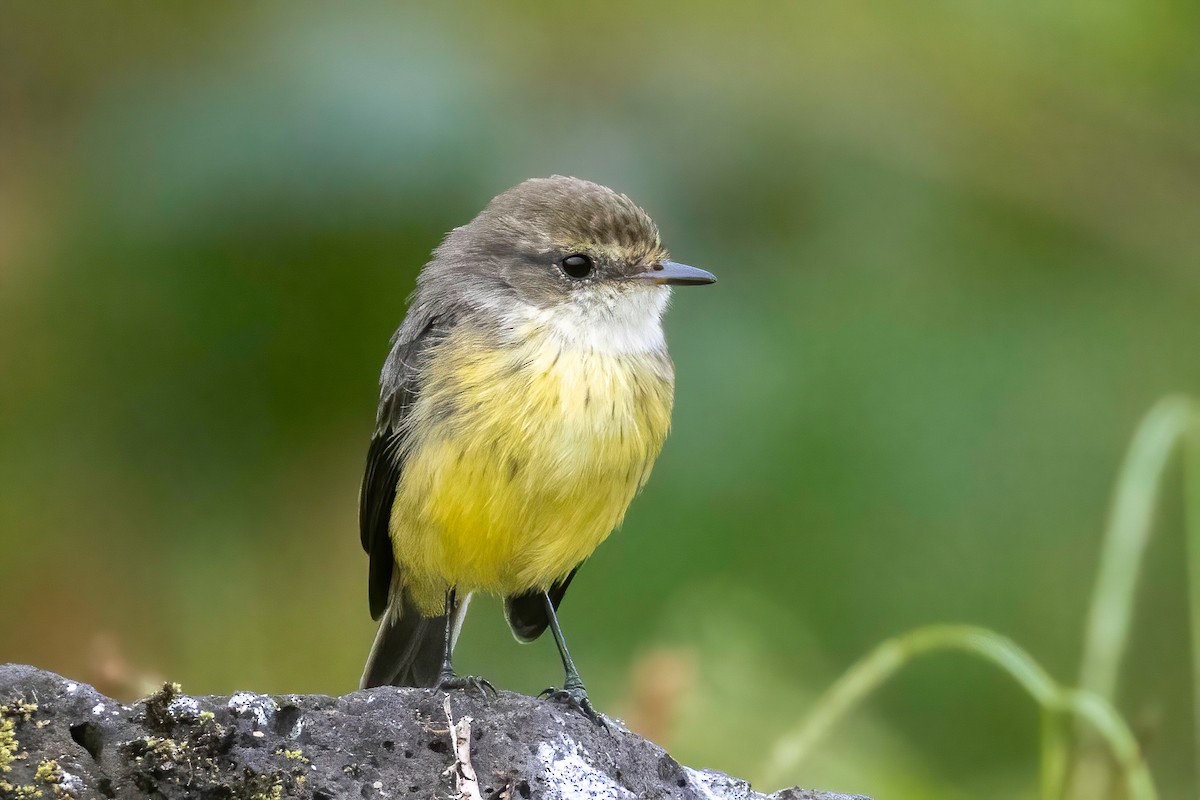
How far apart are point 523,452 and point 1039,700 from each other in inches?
60.0

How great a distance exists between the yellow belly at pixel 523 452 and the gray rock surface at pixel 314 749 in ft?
2.32

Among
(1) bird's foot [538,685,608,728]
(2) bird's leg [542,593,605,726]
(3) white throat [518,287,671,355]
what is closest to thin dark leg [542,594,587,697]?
(2) bird's leg [542,593,605,726]

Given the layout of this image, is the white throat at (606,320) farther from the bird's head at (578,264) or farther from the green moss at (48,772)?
the green moss at (48,772)

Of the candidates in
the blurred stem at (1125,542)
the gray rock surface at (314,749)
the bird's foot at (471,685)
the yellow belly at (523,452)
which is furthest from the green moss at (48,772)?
the blurred stem at (1125,542)

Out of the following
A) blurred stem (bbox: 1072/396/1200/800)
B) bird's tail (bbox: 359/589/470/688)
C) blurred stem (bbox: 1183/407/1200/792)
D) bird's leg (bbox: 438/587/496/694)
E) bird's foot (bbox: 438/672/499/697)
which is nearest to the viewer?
bird's foot (bbox: 438/672/499/697)

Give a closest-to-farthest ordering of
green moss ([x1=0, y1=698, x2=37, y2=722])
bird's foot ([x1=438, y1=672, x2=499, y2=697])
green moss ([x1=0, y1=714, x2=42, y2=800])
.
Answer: green moss ([x1=0, y1=714, x2=42, y2=800]) → green moss ([x1=0, y1=698, x2=37, y2=722]) → bird's foot ([x1=438, y1=672, x2=499, y2=697])

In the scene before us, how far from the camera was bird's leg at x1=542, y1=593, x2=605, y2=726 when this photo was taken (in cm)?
388

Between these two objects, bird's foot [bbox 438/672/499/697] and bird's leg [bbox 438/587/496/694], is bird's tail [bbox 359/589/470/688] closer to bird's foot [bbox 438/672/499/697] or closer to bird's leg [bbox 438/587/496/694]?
bird's leg [bbox 438/587/496/694]

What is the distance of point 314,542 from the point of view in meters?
5.78

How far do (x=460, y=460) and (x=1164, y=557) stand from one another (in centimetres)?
312

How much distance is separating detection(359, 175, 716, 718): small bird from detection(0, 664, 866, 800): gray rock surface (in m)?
0.43

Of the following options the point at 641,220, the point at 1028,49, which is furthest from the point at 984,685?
the point at 1028,49

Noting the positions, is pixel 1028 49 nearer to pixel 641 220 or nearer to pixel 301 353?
pixel 641 220

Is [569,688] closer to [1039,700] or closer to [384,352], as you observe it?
[1039,700]
